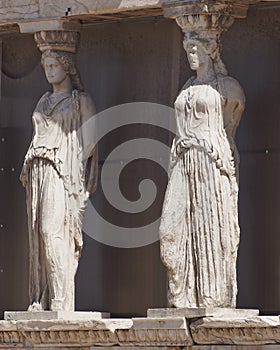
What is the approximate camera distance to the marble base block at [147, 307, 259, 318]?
17.7m

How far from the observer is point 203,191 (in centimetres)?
1794

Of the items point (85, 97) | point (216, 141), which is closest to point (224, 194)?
point (216, 141)

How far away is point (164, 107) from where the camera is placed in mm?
19750

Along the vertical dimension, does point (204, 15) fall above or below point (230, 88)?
above

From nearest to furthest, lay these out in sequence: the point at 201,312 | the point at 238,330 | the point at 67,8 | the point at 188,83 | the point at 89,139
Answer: the point at 238,330 → the point at 201,312 → the point at 188,83 → the point at 67,8 → the point at 89,139

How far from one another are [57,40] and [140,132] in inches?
54.0

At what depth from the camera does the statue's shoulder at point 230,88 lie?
18.0 meters

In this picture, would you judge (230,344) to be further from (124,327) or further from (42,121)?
(42,121)

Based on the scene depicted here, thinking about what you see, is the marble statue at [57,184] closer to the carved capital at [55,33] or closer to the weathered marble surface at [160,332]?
the carved capital at [55,33]

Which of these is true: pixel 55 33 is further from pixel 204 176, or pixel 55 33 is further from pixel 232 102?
pixel 204 176

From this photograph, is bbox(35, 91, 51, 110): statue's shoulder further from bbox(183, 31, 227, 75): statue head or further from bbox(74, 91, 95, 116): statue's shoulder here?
bbox(183, 31, 227, 75): statue head

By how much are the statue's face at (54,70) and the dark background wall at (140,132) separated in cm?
102

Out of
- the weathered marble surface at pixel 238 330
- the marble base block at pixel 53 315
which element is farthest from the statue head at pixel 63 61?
the weathered marble surface at pixel 238 330

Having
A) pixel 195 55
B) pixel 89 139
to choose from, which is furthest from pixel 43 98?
pixel 195 55
